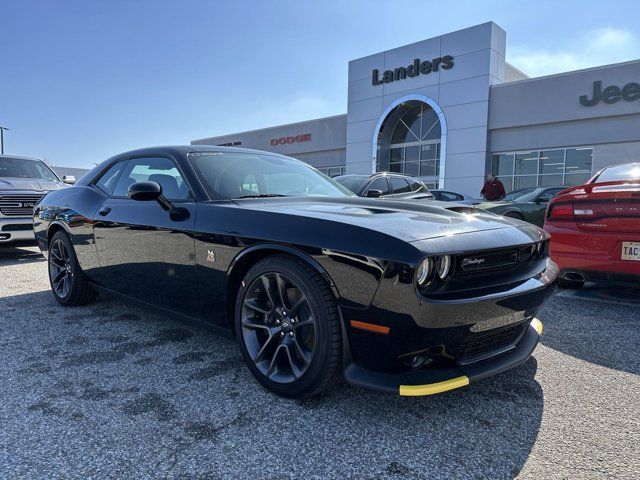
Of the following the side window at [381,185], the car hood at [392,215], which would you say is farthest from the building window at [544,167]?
the car hood at [392,215]

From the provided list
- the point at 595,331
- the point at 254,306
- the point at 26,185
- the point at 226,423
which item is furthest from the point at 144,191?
the point at 26,185

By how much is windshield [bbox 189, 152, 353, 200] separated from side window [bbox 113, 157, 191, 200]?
0.16 meters

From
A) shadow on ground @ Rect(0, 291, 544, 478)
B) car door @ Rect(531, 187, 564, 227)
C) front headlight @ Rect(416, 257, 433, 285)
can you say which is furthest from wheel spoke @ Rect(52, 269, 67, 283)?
car door @ Rect(531, 187, 564, 227)

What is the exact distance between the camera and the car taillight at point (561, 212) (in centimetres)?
402

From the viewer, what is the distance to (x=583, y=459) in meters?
1.76

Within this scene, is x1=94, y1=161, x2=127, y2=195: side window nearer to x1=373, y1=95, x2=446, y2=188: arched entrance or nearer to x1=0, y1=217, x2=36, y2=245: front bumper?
x1=0, y1=217, x2=36, y2=245: front bumper

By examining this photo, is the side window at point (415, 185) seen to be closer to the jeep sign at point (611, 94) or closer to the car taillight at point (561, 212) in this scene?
the car taillight at point (561, 212)

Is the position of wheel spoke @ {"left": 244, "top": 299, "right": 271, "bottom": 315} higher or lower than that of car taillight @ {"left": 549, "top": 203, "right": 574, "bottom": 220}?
lower

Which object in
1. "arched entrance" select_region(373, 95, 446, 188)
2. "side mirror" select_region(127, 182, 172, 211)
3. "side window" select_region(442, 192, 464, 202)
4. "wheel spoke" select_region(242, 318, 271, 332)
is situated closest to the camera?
"wheel spoke" select_region(242, 318, 271, 332)

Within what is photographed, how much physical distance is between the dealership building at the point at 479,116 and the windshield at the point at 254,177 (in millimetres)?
16790

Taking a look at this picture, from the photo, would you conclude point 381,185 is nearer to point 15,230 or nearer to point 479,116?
point 15,230

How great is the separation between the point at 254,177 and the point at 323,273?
1256 mm

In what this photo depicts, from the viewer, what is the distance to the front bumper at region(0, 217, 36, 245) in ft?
21.1

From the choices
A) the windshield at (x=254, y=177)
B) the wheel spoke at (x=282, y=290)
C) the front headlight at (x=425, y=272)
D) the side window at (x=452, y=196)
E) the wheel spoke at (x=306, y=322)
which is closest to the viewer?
the front headlight at (x=425, y=272)
